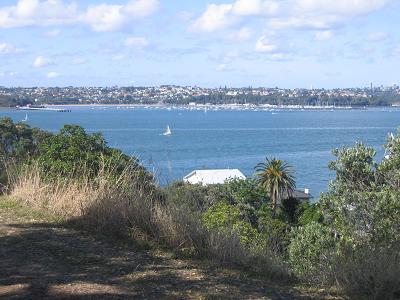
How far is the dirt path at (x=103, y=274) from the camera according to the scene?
15.3 feet

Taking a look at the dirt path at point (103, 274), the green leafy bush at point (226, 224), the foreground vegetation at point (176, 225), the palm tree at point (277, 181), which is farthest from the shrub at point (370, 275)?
the palm tree at point (277, 181)

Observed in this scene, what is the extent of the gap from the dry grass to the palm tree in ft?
132

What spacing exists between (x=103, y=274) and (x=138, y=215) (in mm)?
1511

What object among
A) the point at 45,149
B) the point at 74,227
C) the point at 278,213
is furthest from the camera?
the point at 278,213

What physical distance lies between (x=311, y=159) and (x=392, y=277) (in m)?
77.0

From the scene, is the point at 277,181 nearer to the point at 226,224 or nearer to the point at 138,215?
the point at 226,224

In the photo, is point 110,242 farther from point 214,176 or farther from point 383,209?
point 214,176

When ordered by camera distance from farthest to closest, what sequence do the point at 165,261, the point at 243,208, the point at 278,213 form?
the point at 278,213, the point at 243,208, the point at 165,261

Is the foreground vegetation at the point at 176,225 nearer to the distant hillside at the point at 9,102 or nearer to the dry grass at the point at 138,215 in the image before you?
the dry grass at the point at 138,215

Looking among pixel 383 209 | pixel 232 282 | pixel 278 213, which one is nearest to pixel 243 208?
pixel 278 213

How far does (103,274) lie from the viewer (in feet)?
16.9

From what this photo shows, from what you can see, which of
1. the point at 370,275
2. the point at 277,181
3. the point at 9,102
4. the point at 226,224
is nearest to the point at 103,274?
the point at 370,275

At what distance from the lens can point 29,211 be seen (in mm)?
7961

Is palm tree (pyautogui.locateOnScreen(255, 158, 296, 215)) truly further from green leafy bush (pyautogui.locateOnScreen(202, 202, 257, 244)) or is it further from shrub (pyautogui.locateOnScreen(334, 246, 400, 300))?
shrub (pyautogui.locateOnScreen(334, 246, 400, 300))
